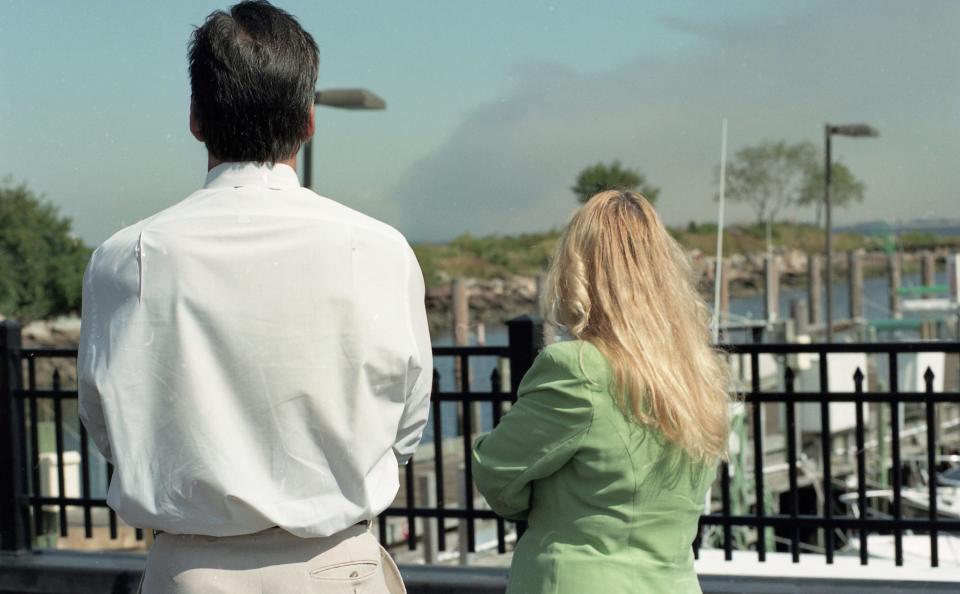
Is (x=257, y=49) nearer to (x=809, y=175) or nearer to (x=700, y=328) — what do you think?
(x=700, y=328)

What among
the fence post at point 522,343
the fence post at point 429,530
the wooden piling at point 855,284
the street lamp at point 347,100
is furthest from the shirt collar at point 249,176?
the wooden piling at point 855,284

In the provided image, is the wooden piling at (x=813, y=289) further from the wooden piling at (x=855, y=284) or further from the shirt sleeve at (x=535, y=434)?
the shirt sleeve at (x=535, y=434)

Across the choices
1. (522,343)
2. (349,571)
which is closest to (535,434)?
(349,571)

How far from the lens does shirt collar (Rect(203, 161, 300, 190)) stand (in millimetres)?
1755

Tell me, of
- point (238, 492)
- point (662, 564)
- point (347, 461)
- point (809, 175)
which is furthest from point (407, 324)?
point (809, 175)

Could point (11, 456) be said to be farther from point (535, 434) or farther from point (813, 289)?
point (813, 289)

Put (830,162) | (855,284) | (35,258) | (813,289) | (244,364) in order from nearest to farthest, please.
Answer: (244,364) < (830,162) < (855,284) < (813,289) < (35,258)

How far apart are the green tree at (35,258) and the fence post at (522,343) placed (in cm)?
5056

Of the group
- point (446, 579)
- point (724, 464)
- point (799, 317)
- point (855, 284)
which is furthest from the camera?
point (855, 284)

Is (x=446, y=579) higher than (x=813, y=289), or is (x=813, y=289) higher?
(x=813, y=289)

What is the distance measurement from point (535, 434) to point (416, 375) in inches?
11.2

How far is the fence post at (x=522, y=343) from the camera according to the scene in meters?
4.32

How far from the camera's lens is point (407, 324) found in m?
1.73

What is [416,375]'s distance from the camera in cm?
178
